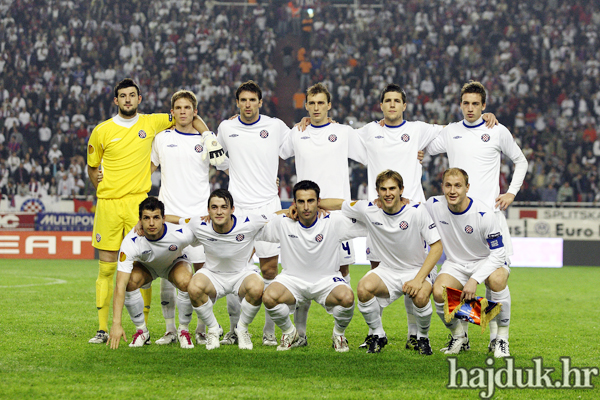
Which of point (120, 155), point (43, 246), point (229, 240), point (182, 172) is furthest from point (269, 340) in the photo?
point (43, 246)

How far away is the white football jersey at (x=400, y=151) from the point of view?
259 inches

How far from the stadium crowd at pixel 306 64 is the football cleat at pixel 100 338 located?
12658 millimetres

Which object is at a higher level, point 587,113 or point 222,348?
point 587,113

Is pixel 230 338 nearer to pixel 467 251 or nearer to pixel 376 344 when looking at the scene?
pixel 376 344

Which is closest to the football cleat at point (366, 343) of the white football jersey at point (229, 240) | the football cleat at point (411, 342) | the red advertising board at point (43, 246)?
the football cleat at point (411, 342)

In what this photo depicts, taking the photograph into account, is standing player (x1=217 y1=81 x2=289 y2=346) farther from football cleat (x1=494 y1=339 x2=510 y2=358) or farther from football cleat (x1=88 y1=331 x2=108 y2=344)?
football cleat (x1=494 y1=339 x2=510 y2=358)

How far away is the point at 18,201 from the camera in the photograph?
17.1 metres

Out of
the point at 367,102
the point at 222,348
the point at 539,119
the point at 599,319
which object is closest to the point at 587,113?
the point at 539,119

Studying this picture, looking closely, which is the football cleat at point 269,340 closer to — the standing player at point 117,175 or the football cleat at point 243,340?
the football cleat at point 243,340

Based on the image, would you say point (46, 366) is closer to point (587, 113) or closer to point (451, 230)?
point (451, 230)

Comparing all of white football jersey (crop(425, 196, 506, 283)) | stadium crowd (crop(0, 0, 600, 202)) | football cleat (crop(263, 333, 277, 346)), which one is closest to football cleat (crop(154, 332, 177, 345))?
football cleat (crop(263, 333, 277, 346))

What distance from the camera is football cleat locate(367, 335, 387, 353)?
19.9 ft

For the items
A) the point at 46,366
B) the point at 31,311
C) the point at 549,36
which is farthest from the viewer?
the point at 549,36

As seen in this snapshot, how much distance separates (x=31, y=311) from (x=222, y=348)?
3329 millimetres
